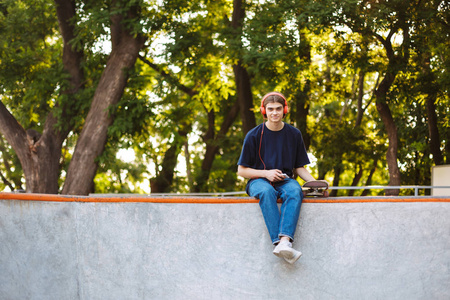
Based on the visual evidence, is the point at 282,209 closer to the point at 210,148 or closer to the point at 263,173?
the point at 263,173

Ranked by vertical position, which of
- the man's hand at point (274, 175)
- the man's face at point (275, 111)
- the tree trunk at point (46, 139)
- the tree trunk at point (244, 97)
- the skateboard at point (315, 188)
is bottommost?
the skateboard at point (315, 188)

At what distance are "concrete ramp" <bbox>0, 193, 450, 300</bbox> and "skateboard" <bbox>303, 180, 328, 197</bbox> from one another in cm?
14

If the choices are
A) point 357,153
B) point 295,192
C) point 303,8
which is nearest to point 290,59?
point 303,8

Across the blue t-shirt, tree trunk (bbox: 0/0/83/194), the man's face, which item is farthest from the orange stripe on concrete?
tree trunk (bbox: 0/0/83/194)

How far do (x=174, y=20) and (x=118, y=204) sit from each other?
946 cm

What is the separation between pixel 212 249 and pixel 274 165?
877 mm

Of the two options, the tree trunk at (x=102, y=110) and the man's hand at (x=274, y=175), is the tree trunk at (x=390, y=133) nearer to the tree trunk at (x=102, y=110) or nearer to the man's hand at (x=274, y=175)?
the tree trunk at (x=102, y=110)

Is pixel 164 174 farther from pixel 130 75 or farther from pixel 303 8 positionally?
pixel 303 8

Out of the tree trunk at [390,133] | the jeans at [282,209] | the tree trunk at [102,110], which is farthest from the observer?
the tree trunk at [390,133]

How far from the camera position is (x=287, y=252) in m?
4.06

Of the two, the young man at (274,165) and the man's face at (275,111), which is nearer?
the young man at (274,165)

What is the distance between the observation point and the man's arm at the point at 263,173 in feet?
14.4

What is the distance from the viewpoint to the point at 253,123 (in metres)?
14.9

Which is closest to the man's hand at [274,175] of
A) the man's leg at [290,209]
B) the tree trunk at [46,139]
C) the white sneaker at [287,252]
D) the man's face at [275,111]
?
the man's leg at [290,209]
